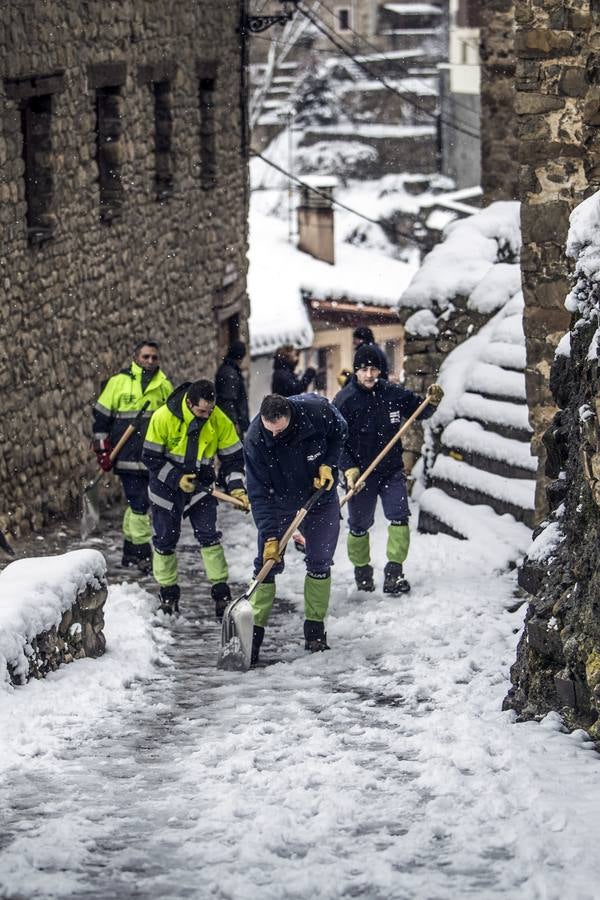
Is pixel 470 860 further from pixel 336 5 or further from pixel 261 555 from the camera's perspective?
pixel 336 5

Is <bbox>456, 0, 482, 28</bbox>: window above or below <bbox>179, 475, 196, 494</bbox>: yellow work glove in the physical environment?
above

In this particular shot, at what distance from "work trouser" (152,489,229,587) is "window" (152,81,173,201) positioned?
6.62 m

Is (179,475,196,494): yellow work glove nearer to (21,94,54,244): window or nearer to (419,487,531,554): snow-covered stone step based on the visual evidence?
(419,487,531,554): snow-covered stone step

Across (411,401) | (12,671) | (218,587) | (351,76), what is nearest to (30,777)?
(12,671)

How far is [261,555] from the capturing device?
923cm

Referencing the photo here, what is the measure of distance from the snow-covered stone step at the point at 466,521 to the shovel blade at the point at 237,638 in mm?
2748

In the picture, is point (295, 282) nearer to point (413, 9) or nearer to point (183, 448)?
point (183, 448)

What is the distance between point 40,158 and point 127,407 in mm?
2339

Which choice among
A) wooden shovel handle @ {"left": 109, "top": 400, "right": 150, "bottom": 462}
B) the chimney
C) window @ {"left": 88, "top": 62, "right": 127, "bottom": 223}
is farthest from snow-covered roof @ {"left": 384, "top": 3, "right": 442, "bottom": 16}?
wooden shovel handle @ {"left": 109, "top": 400, "right": 150, "bottom": 462}

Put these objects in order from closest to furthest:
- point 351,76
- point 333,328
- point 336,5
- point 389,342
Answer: point 333,328, point 389,342, point 351,76, point 336,5

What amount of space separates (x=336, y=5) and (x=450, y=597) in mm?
47842

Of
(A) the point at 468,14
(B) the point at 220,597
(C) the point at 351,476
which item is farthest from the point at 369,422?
(A) the point at 468,14

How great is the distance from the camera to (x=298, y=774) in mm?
6492

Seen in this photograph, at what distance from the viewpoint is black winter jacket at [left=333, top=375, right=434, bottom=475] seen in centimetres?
1084
